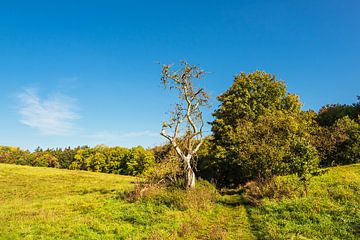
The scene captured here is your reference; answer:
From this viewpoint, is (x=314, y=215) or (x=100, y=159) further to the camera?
(x=100, y=159)

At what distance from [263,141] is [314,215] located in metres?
9.54

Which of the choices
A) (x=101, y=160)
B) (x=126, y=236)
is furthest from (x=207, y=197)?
(x=101, y=160)

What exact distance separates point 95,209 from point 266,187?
43.4ft

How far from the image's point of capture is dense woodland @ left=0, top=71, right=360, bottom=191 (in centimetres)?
2216

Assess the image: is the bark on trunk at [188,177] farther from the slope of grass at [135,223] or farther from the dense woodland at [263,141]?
the slope of grass at [135,223]

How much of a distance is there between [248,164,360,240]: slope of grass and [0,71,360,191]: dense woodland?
278 cm

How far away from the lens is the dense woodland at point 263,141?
22156 mm

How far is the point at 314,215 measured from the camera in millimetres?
14445

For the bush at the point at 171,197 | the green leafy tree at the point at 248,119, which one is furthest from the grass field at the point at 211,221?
the green leafy tree at the point at 248,119

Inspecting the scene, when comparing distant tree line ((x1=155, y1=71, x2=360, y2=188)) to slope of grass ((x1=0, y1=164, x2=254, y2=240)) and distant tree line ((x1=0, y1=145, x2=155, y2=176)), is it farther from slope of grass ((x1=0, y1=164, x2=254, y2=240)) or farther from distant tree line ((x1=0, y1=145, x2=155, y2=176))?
distant tree line ((x1=0, y1=145, x2=155, y2=176))

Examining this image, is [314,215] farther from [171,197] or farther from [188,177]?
[188,177]

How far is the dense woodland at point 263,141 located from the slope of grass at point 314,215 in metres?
2.78

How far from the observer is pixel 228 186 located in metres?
34.8

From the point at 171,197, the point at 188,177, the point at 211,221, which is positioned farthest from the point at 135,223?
the point at 188,177
